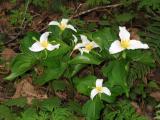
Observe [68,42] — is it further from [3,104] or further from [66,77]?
[3,104]

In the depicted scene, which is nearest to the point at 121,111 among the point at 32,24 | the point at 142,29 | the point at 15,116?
the point at 15,116

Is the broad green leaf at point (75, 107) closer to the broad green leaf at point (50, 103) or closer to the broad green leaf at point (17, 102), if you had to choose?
the broad green leaf at point (50, 103)

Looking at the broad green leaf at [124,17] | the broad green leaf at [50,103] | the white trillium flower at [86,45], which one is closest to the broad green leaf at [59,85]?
the broad green leaf at [50,103]

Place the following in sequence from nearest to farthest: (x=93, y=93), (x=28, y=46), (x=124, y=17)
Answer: (x=93, y=93) < (x=28, y=46) < (x=124, y=17)

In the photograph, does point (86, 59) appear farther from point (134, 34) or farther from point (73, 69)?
point (134, 34)

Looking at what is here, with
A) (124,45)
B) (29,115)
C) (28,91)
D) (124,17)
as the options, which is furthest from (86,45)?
(124,17)
